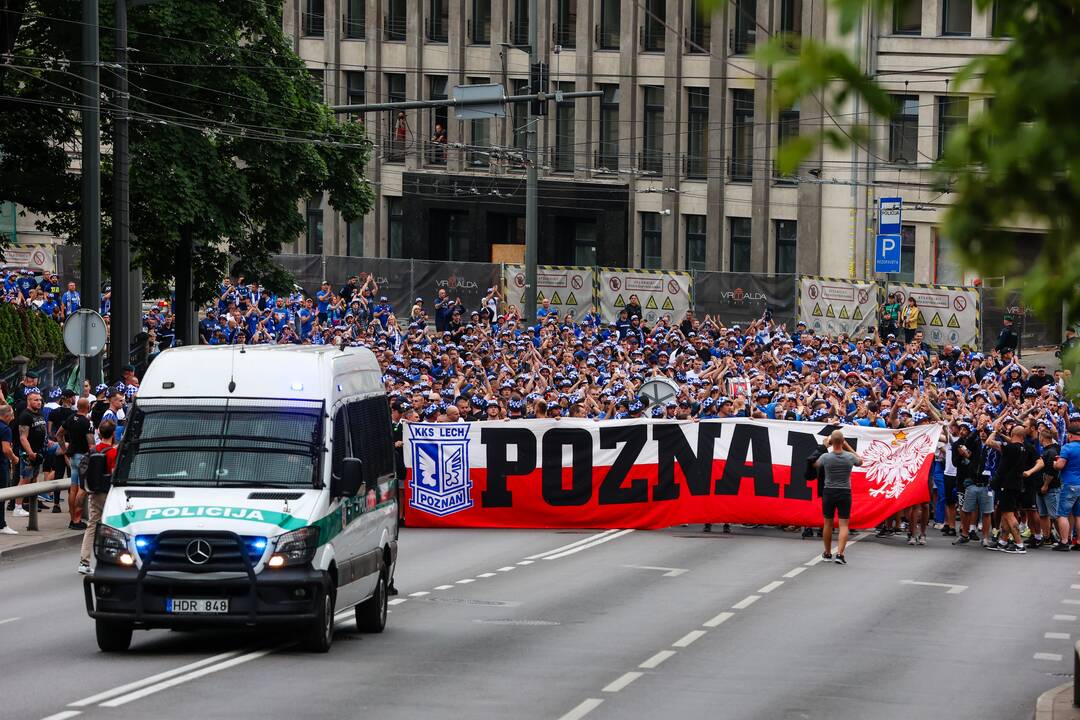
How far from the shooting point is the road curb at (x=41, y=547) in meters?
22.6

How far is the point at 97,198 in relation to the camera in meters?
28.5

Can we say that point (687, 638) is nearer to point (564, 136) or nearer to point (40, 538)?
point (40, 538)

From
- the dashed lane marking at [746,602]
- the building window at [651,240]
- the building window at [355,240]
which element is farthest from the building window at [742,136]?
the dashed lane marking at [746,602]

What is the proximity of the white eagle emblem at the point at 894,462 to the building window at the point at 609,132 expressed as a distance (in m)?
37.6

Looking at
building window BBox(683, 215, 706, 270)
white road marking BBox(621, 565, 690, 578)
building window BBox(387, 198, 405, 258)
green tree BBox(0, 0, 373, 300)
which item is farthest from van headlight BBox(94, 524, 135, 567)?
building window BBox(387, 198, 405, 258)

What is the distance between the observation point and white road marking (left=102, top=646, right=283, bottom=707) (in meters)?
13.0

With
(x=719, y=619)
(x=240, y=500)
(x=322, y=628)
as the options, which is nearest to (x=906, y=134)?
(x=719, y=619)

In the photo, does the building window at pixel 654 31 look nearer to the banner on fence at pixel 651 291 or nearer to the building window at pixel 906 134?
the building window at pixel 906 134

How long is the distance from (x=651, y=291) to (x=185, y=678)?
35669mm

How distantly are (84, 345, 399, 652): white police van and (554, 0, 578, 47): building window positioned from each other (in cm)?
4806

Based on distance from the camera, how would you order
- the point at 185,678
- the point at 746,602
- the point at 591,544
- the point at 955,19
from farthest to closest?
the point at 955,19, the point at 591,544, the point at 746,602, the point at 185,678

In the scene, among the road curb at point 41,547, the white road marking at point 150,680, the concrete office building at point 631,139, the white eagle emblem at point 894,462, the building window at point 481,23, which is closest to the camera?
the white road marking at point 150,680

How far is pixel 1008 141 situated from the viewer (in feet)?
18.5

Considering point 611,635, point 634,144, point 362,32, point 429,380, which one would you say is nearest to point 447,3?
point 362,32
